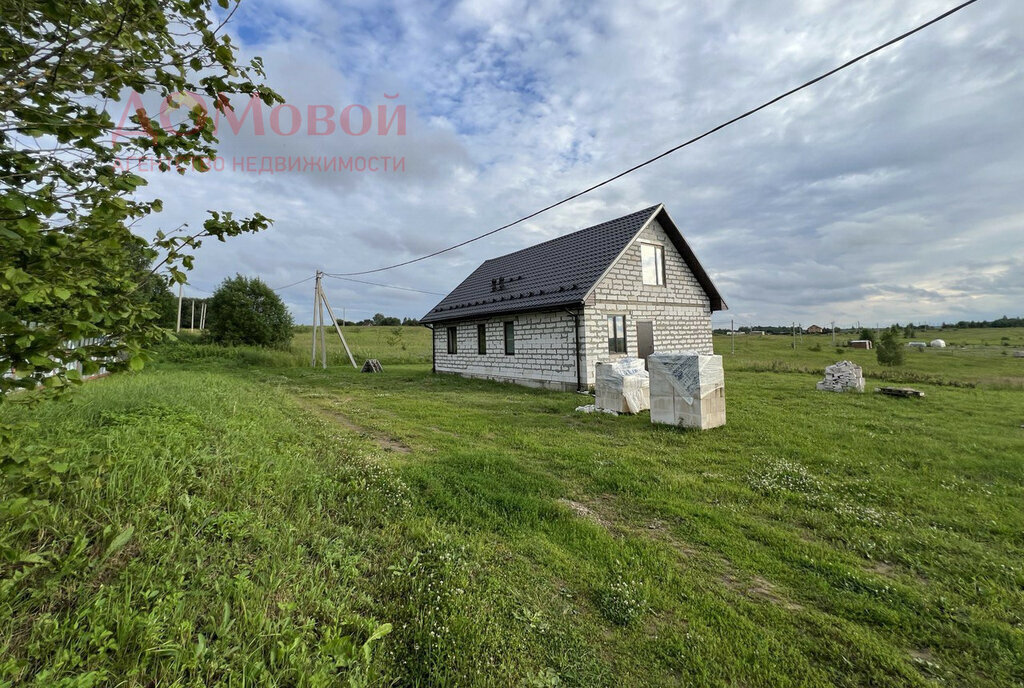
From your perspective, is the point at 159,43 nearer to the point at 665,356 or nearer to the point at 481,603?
the point at 481,603

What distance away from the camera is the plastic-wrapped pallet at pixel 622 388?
9.53m

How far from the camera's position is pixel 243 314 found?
2808cm

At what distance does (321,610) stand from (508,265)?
18.0 meters

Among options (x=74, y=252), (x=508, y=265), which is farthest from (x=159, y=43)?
(x=508, y=265)

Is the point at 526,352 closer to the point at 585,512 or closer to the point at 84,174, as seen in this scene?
the point at 585,512

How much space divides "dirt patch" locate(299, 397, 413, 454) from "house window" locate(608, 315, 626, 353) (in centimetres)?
857

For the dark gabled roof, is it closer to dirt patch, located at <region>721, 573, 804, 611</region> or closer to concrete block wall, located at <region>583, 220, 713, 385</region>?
concrete block wall, located at <region>583, 220, 713, 385</region>

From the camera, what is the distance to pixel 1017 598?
9.61 ft

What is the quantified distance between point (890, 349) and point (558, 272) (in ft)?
68.3

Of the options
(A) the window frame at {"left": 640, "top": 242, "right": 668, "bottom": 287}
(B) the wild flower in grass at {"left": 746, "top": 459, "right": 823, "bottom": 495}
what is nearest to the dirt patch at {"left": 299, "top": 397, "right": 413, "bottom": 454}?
(B) the wild flower in grass at {"left": 746, "top": 459, "right": 823, "bottom": 495}

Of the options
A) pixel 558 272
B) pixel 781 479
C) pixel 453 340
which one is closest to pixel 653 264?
pixel 558 272

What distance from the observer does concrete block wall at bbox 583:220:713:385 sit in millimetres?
13180

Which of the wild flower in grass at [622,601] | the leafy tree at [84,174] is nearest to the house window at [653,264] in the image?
the wild flower in grass at [622,601]

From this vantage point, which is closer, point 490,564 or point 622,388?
point 490,564
